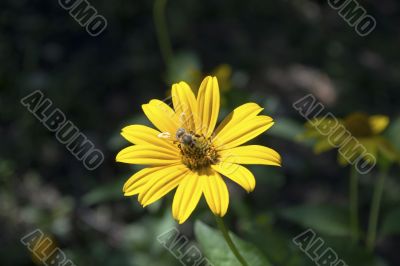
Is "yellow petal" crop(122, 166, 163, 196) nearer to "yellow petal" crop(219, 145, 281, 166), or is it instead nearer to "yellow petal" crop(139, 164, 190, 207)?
"yellow petal" crop(139, 164, 190, 207)

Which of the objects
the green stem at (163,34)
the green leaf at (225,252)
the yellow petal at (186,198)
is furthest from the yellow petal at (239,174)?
the green stem at (163,34)

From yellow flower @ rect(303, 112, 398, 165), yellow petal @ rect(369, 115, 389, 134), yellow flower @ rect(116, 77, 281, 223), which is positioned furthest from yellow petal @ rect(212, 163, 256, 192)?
yellow petal @ rect(369, 115, 389, 134)

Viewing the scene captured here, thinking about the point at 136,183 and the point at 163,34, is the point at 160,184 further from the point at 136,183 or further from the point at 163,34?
the point at 163,34

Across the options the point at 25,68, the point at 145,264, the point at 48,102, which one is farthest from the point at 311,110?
the point at 25,68

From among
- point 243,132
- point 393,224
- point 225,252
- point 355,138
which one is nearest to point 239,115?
point 243,132

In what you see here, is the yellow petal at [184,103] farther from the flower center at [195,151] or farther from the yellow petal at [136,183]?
the yellow petal at [136,183]

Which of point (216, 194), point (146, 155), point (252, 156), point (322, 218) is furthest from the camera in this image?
point (322, 218)
